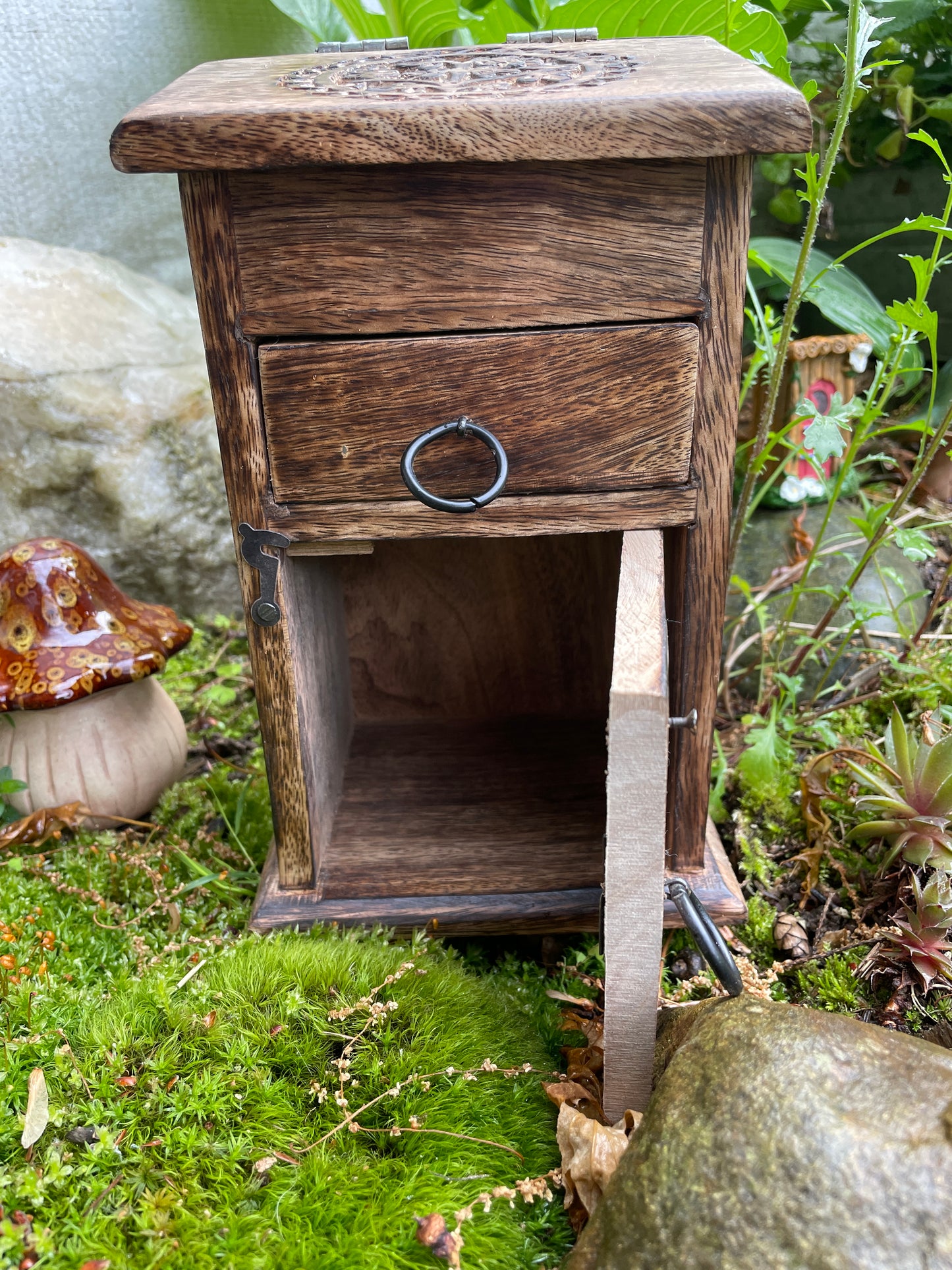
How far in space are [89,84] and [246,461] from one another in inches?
70.0

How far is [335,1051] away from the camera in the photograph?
119 centimetres

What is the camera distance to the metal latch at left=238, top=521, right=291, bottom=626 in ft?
4.08

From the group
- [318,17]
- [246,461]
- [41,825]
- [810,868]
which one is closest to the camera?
[246,461]

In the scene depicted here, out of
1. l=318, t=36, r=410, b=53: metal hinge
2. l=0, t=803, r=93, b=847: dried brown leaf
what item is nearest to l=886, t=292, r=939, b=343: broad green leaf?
l=318, t=36, r=410, b=53: metal hinge

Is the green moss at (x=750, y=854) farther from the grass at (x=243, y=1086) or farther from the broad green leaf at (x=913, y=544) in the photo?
the broad green leaf at (x=913, y=544)

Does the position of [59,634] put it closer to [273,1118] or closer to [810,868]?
[273,1118]

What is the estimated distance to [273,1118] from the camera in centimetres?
109

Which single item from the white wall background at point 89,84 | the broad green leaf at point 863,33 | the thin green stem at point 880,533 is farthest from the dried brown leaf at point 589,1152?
the white wall background at point 89,84

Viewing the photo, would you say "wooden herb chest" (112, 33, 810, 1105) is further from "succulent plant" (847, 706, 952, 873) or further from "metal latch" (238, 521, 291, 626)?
"succulent plant" (847, 706, 952, 873)

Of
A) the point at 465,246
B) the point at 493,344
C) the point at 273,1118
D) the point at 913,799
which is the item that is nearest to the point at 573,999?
the point at 273,1118

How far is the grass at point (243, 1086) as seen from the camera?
3.12 ft

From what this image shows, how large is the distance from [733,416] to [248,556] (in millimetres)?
659

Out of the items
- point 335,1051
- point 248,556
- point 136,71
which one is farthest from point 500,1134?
point 136,71

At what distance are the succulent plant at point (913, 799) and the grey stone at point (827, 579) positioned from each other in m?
0.51
